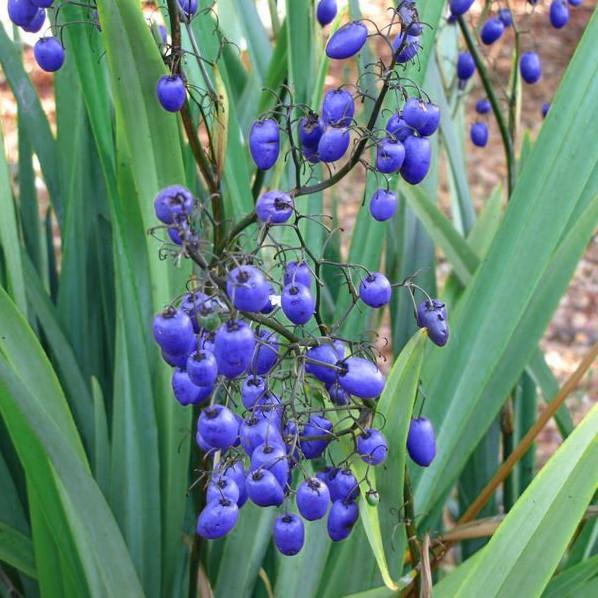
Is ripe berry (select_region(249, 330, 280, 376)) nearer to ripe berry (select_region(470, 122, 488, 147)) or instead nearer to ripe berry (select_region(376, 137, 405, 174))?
ripe berry (select_region(376, 137, 405, 174))

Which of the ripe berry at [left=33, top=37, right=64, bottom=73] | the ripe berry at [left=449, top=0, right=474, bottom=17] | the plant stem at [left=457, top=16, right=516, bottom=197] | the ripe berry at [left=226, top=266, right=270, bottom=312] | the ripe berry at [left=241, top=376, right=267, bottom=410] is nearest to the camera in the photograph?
the ripe berry at [left=226, top=266, right=270, bottom=312]

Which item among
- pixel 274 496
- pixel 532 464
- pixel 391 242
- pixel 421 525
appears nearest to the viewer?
pixel 274 496

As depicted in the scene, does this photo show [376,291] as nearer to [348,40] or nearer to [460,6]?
[348,40]

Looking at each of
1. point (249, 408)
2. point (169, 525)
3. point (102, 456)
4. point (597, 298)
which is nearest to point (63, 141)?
point (102, 456)

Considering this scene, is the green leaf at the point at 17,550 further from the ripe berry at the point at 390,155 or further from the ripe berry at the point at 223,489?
the ripe berry at the point at 390,155

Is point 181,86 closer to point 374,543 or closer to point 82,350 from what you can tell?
point 374,543

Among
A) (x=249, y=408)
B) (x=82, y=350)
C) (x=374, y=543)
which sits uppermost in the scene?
(x=249, y=408)

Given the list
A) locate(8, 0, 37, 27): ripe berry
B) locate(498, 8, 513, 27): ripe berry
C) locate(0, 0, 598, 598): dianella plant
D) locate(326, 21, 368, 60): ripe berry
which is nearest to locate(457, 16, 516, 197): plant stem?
locate(0, 0, 598, 598): dianella plant
